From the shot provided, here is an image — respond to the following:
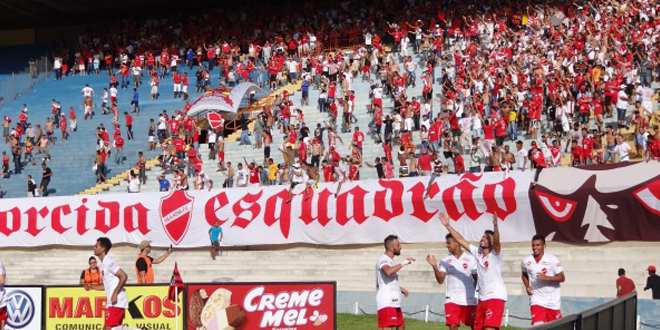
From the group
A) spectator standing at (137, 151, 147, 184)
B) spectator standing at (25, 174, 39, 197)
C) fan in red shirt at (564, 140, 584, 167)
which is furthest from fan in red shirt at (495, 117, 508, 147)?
spectator standing at (25, 174, 39, 197)

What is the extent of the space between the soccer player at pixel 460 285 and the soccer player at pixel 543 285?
75 centimetres

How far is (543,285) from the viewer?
11.4m

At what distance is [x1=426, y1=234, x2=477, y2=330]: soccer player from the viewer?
11602mm

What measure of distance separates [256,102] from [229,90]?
129cm

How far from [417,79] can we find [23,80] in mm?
21869

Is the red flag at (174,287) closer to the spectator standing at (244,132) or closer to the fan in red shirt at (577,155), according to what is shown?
the fan in red shirt at (577,155)

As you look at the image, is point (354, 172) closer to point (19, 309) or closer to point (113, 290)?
point (19, 309)

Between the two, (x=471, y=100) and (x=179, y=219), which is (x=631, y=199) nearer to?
(x=471, y=100)

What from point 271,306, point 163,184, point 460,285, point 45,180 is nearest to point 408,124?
point 163,184

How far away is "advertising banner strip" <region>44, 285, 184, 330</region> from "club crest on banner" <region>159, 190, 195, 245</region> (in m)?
10.5

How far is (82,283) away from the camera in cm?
1354

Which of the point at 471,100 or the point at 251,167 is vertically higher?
the point at 471,100

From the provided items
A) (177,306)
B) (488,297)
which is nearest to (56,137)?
(177,306)

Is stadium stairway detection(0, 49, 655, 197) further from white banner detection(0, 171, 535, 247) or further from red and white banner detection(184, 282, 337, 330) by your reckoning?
red and white banner detection(184, 282, 337, 330)
